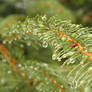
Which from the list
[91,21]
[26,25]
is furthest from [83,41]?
[91,21]

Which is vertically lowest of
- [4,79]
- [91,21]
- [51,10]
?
[4,79]

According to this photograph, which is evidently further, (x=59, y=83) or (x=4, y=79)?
(x=4, y=79)

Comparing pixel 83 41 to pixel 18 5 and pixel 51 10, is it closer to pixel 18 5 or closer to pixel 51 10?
pixel 51 10

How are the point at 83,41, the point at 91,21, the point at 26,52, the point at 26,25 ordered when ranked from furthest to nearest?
the point at 91,21 < the point at 26,52 < the point at 26,25 < the point at 83,41

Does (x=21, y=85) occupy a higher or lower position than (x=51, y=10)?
lower

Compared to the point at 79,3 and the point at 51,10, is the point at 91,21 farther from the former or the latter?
the point at 51,10

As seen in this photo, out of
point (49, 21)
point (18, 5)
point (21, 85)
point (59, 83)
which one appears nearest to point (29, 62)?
point (21, 85)

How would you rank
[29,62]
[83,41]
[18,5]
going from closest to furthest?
[83,41]
[29,62]
[18,5]

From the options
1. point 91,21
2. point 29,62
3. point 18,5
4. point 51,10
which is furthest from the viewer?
point 91,21

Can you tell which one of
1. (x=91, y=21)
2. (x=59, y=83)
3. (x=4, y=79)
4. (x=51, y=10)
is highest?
(x=91, y=21)
